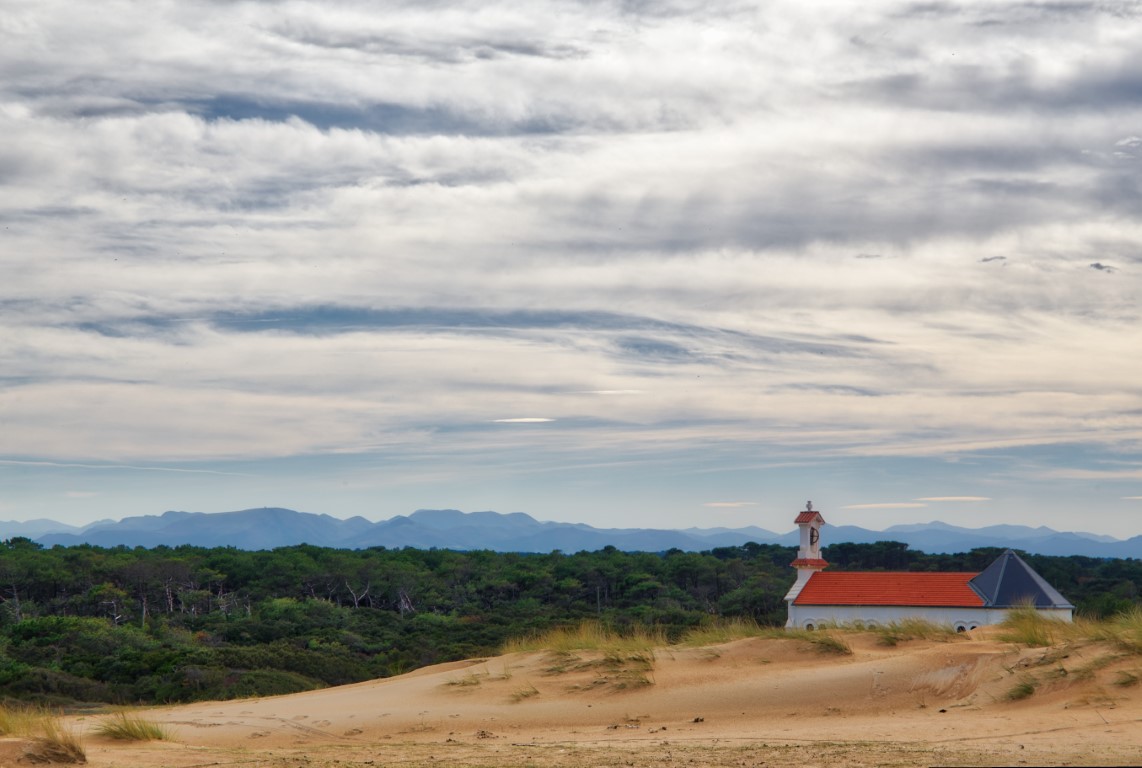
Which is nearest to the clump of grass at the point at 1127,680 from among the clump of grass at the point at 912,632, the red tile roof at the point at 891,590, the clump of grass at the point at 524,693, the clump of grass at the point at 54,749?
the clump of grass at the point at 912,632

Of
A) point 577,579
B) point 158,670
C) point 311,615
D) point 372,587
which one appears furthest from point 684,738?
point 577,579

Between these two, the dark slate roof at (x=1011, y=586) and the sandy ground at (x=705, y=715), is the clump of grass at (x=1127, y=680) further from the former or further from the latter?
the dark slate roof at (x=1011, y=586)

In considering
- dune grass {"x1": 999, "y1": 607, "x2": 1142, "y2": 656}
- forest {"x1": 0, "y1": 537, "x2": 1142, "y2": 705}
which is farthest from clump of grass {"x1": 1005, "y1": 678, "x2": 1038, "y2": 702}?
forest {"x1": 0, "y1": 537, "x2": 1142, "y2": 705}

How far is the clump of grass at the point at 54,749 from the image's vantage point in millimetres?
11539

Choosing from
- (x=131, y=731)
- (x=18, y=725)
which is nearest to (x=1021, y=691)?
(x=131, y=731)

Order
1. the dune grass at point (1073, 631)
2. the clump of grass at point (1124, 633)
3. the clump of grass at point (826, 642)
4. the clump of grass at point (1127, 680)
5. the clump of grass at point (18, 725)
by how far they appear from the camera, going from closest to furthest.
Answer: the clump of grass at point (18, 725), the clump of grass at point (1127, 680), the clump of grass at point (1124, 633), the dune grass at point (1073, 631), the clump of grass at point (826, 642)

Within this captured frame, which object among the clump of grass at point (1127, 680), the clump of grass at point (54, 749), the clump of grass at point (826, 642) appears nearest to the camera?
the clump of grass at point (54, 749)

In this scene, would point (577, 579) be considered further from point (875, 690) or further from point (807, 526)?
point (875, 690)

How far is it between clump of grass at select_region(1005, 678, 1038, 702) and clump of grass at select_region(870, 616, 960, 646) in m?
4.19

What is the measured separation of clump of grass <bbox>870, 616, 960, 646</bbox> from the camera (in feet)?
58.7

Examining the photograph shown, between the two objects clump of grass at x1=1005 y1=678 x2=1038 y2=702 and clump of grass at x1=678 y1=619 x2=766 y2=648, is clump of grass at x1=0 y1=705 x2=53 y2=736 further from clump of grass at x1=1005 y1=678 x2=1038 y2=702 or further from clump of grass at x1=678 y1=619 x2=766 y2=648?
clump of grass at x1=1005 y1=678 x2=1038 y2=702

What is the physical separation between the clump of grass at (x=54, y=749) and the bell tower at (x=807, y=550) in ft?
151

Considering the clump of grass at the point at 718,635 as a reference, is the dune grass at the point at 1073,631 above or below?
above

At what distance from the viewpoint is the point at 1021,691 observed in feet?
43.7
